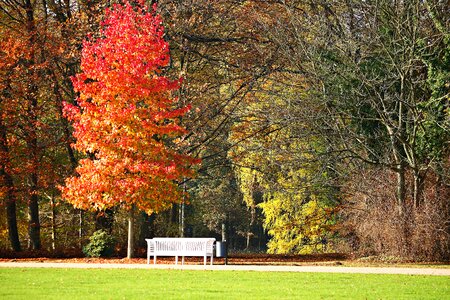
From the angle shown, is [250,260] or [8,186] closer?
[250,260]

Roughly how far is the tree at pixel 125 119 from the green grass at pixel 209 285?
4457 mm

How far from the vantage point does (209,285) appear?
13.8 m

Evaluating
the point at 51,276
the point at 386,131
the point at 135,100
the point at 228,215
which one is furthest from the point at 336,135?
the point at 228,215

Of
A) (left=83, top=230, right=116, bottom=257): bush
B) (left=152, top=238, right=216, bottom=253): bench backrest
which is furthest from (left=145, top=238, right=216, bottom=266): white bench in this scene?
(left=83, top=230, right=116, bottom=257): bush

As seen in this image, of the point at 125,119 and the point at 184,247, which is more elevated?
the point at 125,119

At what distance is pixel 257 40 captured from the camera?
87.6ft

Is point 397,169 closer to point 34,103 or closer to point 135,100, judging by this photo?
point 135,100

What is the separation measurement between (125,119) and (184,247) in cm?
391

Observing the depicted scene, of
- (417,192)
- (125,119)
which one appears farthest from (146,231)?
(417,192)

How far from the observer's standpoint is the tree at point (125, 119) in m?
21.5

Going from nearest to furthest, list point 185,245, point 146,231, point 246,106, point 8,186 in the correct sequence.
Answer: point 185,245 → point 8,186 → point 146,231 → point 246,106

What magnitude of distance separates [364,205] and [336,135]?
2.74 metres

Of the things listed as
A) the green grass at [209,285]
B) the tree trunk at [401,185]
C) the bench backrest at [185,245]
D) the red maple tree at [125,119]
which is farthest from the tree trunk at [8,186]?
the tree trunk at [401,185]

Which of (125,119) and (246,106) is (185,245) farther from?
(246,106)
